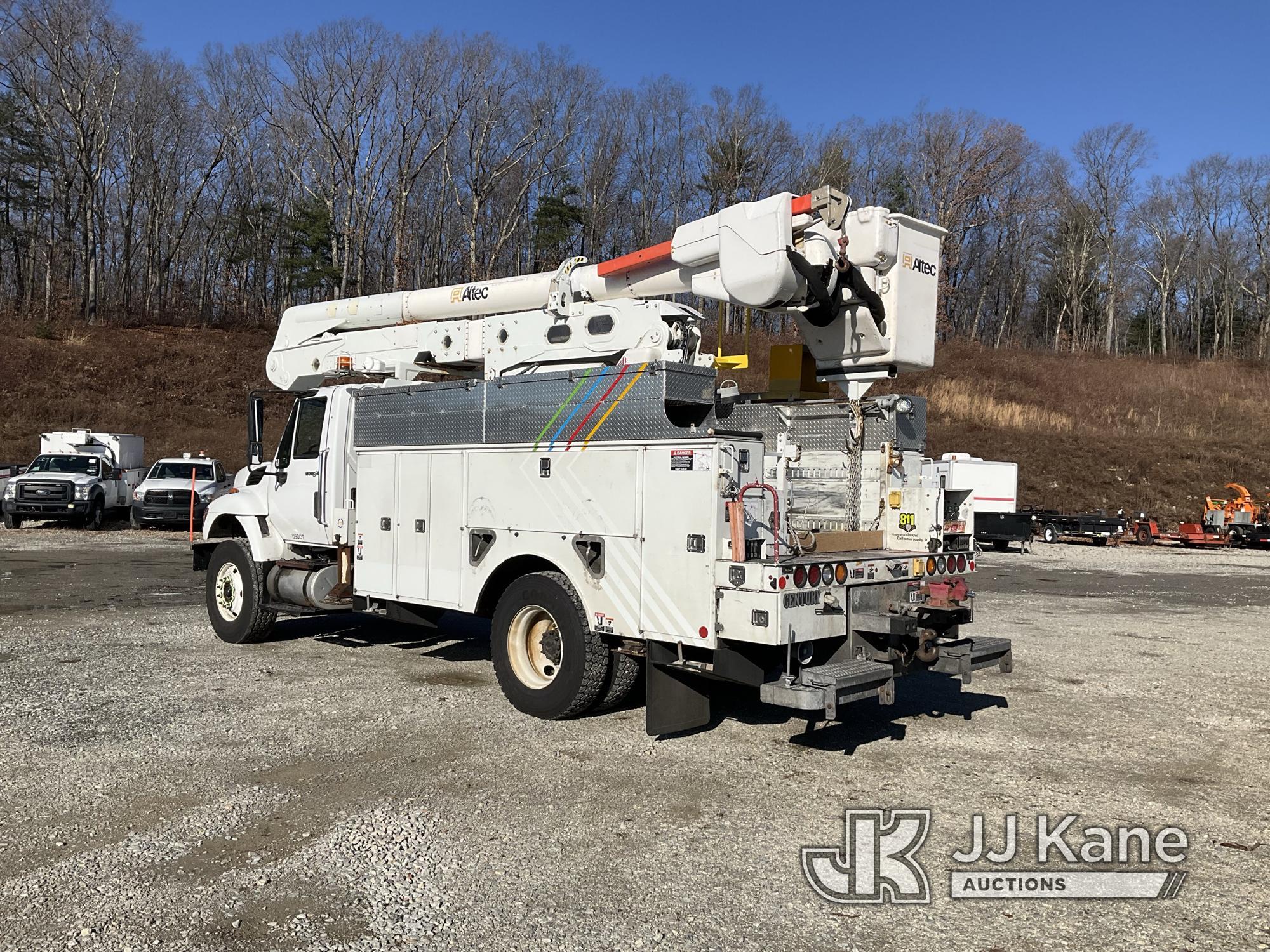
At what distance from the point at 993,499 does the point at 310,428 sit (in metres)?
19.9

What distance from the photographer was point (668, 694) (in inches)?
250

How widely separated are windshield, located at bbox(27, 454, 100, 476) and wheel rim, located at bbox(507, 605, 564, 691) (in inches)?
867

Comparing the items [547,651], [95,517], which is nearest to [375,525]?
[547,651]

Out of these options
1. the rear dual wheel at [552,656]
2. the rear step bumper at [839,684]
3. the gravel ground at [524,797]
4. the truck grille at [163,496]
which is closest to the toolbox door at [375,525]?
the gravel ground at [524,797]

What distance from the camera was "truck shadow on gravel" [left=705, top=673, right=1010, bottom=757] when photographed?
6871 millimetres

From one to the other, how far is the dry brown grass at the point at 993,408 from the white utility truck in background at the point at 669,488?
71.4 ft

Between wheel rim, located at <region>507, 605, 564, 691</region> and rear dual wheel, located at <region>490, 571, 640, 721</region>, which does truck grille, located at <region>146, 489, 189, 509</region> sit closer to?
rear dual wheel, located at <region>490, 571, 640, 721</region>

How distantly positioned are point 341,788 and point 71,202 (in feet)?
189

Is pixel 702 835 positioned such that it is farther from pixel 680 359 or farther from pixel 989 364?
pixel 989 364

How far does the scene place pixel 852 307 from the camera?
6.84m

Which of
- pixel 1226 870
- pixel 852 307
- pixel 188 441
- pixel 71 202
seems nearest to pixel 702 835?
pixel 1226 870

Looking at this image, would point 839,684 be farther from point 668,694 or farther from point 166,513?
point 166,513

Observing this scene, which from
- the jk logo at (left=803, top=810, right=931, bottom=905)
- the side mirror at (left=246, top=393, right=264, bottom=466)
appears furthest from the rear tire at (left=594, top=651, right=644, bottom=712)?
the side mirror at (left=246, top=393, right=264, bottom=466)

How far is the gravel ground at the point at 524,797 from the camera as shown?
404 cm
